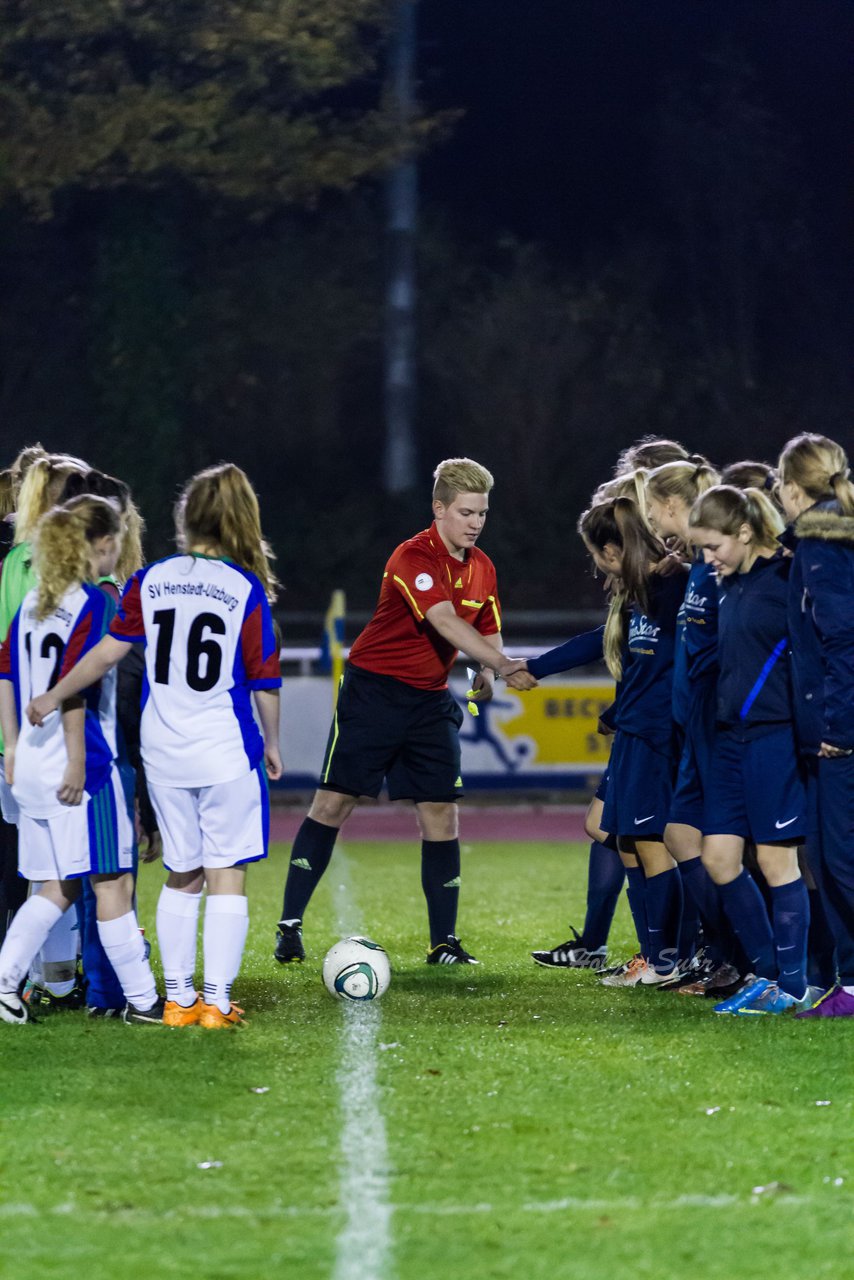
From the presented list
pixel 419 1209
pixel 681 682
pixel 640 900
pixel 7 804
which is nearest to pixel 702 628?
pixel 681 682

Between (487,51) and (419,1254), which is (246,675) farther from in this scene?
(487,51)

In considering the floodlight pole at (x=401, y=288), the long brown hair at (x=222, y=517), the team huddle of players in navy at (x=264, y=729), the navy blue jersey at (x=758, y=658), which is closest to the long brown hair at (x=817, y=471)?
the team huddle of players in navy at (x=264, y=729)

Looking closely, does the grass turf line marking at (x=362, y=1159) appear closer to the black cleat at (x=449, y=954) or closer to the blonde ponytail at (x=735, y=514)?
the black cleat at (x=449, y=954)

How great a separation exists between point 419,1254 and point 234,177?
21.2 meters

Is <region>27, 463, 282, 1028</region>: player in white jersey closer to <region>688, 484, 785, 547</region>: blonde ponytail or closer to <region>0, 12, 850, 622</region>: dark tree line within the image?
<region>688, 484, 785, 547</region>: blonde ponytail

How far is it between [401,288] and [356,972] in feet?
54.9

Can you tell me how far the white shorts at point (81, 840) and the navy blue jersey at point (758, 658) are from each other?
1.98m

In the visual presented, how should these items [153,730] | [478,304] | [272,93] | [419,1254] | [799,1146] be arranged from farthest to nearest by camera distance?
[478,304]
[272,93]
[153,730]
[799,1146]
[419,1254]

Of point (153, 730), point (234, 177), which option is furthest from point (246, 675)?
point (234, 177)

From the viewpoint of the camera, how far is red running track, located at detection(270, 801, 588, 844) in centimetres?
1271

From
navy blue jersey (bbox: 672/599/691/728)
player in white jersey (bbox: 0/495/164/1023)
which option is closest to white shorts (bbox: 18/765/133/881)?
player in white jersey (bbox: 0/495/164/1023)

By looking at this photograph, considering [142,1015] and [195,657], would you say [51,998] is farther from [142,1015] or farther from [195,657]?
[195,657]

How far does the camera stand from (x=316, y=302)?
26.5 meters

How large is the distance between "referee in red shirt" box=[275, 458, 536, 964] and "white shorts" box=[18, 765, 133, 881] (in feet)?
4.92
